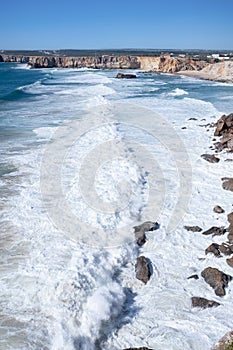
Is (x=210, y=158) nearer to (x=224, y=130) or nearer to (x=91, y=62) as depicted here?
(x=224, y=130)

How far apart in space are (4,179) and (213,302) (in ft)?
28.6

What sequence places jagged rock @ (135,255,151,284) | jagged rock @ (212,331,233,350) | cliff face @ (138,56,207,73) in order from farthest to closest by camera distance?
cliff face @ (138,56,207,73) → jagged rock @ (135,255,151,284) → jagged rock @ (212,331,233,350)

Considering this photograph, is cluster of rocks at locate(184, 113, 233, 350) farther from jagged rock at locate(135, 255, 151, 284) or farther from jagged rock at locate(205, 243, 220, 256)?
jagged rock at locate(135, 255, 151, 284)

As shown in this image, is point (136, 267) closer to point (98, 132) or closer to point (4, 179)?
point (4, 179)

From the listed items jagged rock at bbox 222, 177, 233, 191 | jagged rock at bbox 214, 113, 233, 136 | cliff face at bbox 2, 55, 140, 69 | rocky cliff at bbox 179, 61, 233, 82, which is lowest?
cliff face at bbox 2, 55, 140, 69

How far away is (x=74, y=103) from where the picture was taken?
33.1 metres

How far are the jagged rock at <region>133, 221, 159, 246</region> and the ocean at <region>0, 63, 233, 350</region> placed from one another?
0.48ft

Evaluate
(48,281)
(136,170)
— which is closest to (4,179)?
(136,170)

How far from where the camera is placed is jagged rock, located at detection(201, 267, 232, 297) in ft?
24.2

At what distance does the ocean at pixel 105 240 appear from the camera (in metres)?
6.38

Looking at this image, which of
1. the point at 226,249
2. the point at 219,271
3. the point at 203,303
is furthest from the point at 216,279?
the point at 226,249

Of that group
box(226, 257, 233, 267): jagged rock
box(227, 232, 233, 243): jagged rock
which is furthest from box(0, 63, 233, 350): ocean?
box(227, 232, 233, 243): jagged rock

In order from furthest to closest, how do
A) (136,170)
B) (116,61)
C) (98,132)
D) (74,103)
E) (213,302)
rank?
(116,61) → (74,103) → (98,132) → (136,170) → (213,302)

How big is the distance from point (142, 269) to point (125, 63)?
368 feet
